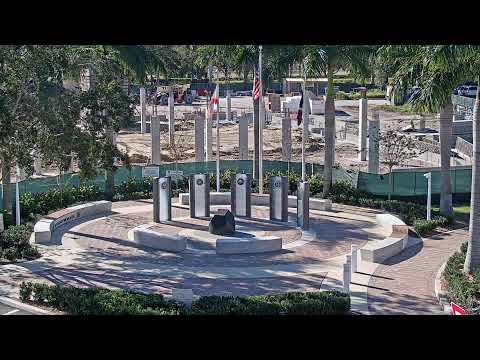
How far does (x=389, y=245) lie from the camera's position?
1988 centimetres

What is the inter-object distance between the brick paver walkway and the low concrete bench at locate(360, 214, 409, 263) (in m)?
0.20

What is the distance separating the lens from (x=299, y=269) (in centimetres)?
1878

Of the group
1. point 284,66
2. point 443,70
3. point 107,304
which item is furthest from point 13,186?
point 443,70

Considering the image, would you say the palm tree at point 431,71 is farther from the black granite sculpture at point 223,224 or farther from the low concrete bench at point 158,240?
the low concrete bench at point 158,240

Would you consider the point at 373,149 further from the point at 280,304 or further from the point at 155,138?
the point at 280,304

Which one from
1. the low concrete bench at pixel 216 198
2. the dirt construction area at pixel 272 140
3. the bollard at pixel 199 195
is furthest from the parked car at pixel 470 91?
the bollard at pixel 199 195

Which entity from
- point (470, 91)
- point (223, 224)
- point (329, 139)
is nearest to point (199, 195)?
point (223, 224)

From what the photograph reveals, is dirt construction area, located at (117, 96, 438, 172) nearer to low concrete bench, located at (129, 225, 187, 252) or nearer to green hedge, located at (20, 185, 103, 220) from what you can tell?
green hedge, located at (20, 185, 103, 220)

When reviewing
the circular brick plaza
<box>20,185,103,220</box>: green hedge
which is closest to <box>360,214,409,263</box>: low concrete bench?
the circular brick plaza

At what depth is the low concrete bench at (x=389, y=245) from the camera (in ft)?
63.7

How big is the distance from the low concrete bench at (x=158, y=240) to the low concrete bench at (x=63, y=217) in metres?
2.54
